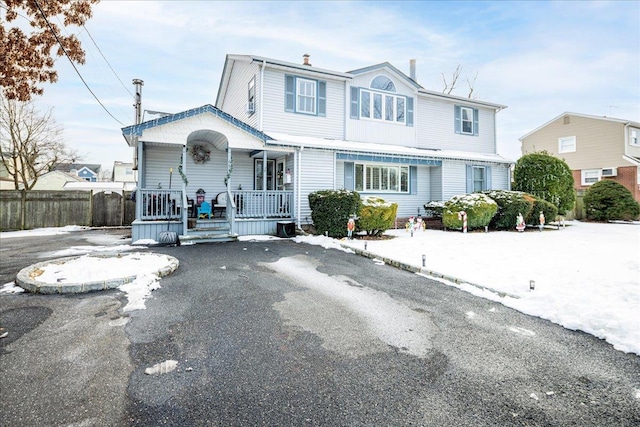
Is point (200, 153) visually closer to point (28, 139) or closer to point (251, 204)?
point (251, 204)

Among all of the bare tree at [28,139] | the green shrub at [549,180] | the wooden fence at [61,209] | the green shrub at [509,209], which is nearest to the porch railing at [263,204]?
the wooden fence at [61,209]

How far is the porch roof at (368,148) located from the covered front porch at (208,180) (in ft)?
1.68

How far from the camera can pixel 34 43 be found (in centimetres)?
672

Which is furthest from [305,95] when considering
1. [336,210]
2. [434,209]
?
[434,209]

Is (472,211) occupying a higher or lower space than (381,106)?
lower

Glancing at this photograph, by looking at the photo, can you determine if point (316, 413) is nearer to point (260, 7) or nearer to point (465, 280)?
point (465, 280)

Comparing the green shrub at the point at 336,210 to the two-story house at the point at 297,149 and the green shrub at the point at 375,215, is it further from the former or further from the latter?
the two-story house at the point at 297,149

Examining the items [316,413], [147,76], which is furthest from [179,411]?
[147,76]

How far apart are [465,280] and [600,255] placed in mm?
4969

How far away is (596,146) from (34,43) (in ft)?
106

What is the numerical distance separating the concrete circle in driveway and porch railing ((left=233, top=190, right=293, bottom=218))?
446cm

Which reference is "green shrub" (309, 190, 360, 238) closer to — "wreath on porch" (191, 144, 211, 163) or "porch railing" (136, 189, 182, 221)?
"porch railing" (136, 189, 182, 221)

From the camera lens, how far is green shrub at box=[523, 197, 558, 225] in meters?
14.5

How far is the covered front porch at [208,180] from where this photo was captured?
9.91 m
